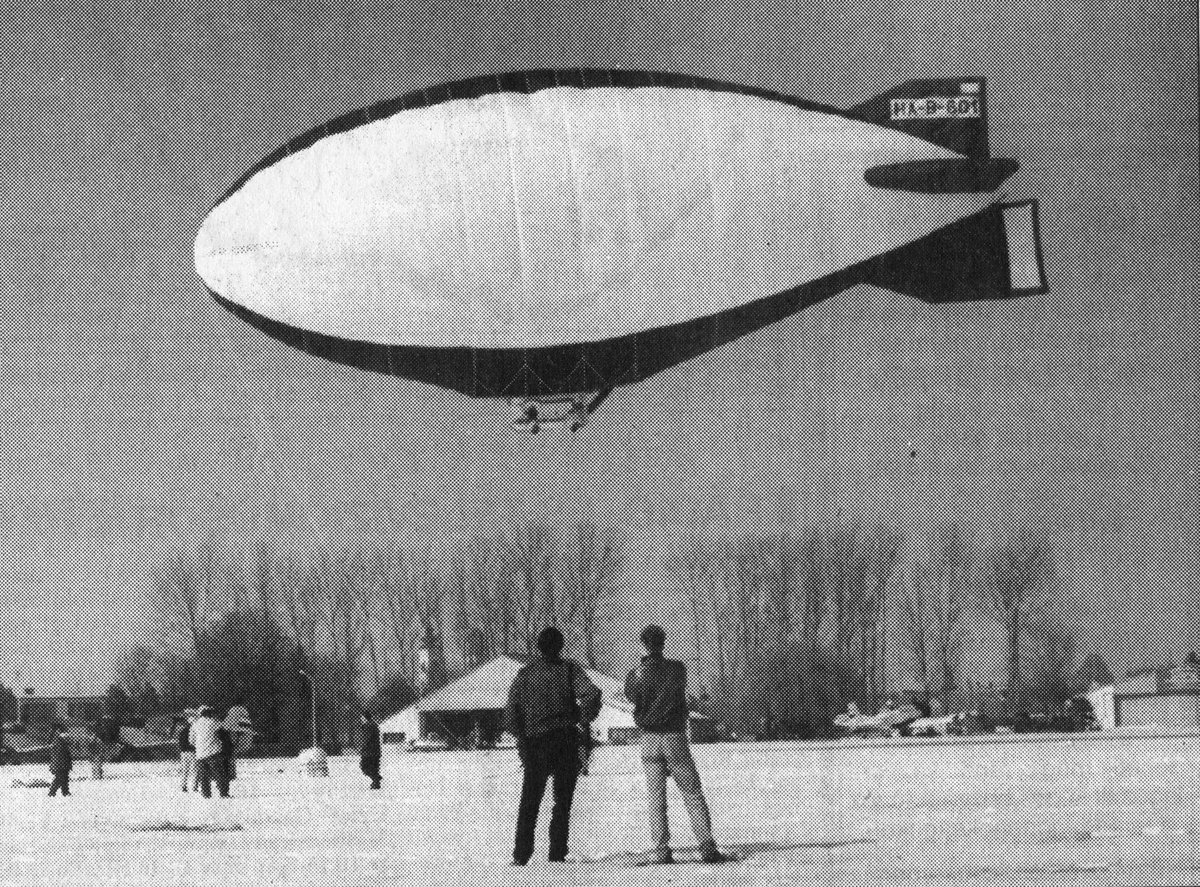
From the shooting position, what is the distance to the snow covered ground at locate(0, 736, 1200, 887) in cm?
947

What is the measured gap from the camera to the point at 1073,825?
475 inches

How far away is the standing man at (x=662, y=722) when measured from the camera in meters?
10.4

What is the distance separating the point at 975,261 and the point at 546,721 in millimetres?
14813

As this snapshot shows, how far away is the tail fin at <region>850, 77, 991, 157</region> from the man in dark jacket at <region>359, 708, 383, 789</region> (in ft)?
37.4

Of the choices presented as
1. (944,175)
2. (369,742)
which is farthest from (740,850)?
(369,742)

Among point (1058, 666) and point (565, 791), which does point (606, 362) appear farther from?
point (1058, 666)

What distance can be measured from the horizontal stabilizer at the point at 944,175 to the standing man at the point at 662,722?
1362cm

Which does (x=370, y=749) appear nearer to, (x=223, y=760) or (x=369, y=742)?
(x=369, y=742)

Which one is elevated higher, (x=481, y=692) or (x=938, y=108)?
(x=938, y=108)

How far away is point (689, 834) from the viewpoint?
13.0 metres

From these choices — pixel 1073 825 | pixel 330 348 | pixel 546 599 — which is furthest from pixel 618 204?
pixel 546 599

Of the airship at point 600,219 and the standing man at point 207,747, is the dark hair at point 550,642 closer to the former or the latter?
the airship at point 600,219

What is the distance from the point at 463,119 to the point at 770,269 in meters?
3.83

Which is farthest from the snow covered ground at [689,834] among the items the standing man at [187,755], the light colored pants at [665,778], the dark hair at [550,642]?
the standing man at [187,755]
